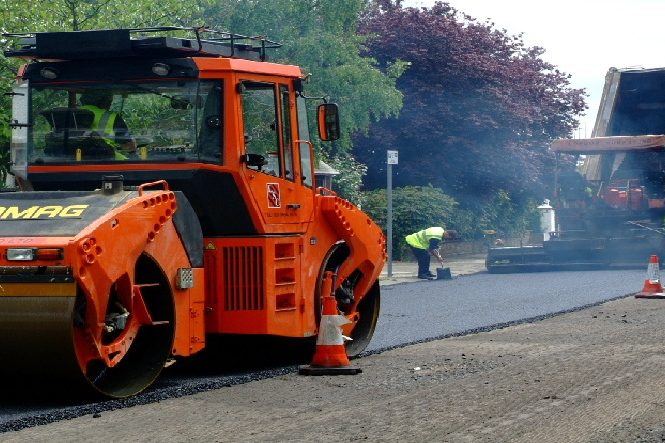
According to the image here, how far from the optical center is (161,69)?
9875 mm

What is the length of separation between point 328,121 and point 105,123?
1739mm

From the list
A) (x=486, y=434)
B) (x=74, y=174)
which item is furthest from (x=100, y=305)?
(x=486, y=434)

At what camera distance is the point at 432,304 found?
17.6m

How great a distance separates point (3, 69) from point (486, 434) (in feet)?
33.8

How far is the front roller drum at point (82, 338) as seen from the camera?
815 cm

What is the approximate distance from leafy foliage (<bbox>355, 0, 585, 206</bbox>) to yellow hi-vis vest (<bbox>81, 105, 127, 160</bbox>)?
78.8 feet

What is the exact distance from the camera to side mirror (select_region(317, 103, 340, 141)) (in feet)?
35.0

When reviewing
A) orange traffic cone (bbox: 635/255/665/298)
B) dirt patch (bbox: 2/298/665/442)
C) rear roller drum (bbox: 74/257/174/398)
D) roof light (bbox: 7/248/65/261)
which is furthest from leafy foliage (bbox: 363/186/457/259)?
roof light (bbox: 7/248/65/261)

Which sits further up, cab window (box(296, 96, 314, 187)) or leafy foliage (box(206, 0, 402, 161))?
leafy foliage (box(206, 0, 402, 161))

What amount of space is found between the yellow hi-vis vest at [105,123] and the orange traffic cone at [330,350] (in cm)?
199

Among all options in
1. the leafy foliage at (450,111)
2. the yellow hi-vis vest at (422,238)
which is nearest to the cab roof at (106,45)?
the yellow hi-vis vest at (422,238)

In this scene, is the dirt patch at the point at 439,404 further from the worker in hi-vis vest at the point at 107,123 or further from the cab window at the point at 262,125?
the worker in hi-vis vest at the point at 107,123

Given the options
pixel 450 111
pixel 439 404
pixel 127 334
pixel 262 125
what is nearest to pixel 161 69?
pixel 262 125

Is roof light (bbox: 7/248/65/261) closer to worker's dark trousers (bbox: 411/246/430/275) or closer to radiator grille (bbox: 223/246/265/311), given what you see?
radiator grille (bbox: 223/246/265/311)
